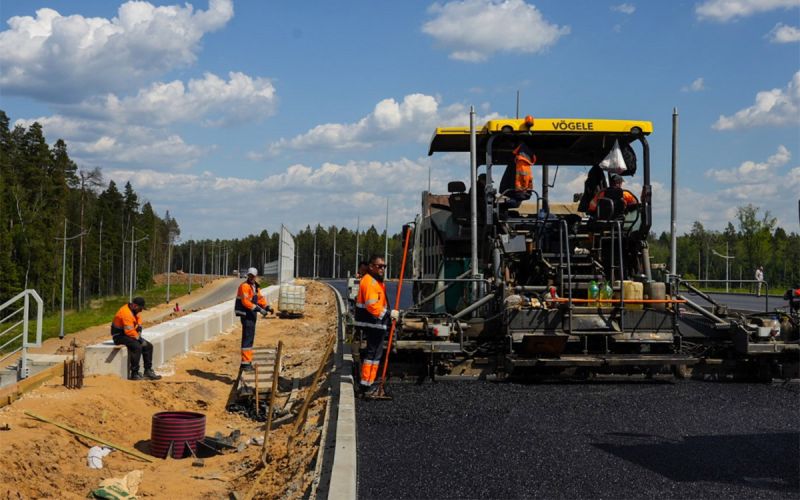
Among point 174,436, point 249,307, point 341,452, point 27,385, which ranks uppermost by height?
point 249,307

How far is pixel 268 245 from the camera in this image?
179125mm

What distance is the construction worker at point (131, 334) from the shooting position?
1173 cm

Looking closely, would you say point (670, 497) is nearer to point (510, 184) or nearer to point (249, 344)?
point (510, 184)

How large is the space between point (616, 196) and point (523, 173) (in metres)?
1.18

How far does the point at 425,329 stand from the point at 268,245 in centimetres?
17242

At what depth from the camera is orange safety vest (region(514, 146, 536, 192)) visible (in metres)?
9.92

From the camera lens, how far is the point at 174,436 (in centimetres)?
900

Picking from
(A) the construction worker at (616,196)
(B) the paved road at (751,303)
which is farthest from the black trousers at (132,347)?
(B) the paved road at (751,303)

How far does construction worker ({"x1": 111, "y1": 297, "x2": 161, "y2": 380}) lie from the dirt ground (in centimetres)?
38

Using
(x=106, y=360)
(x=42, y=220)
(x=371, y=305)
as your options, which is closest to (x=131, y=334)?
(x=106, y=360)

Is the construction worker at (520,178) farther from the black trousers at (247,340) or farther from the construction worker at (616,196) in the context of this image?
the black trousers at (247,340)

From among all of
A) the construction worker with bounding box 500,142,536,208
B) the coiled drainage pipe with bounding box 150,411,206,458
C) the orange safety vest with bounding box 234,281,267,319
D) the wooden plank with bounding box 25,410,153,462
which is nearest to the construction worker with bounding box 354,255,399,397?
the construction worker with bounding box 500,142,536,208

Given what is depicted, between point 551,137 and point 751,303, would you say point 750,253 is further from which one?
point 551,137

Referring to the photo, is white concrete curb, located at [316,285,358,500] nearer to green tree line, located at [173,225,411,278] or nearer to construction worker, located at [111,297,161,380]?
construction worker, located at [111,297,161,380]
